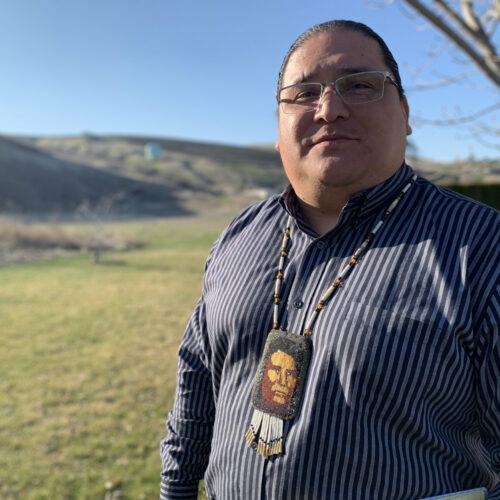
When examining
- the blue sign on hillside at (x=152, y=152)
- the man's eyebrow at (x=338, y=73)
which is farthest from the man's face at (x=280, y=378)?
the blue sign on hillside at (x=152, y=152)

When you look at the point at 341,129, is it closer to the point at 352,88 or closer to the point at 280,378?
the point at 352,88

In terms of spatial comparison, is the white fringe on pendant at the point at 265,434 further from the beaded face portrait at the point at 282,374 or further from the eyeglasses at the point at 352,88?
the eyeglasses at the point at 352,88

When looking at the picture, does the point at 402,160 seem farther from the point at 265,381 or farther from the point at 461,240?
the point at 265,381

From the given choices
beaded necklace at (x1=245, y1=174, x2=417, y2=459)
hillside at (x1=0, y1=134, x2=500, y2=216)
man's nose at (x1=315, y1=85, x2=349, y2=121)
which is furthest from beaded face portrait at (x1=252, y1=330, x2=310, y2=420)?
hillside at (x1=0, y1=134, x2=500, y2=216)

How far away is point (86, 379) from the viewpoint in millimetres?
6273

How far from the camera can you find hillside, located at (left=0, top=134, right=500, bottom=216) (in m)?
45.9

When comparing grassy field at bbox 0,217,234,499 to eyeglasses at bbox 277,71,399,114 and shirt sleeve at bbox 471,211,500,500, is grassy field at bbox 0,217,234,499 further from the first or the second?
eyeglasses at bbox 277,71,399,114

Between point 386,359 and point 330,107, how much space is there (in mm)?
714

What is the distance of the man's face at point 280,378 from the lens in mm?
1311

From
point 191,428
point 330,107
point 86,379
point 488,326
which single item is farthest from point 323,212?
point 86,379

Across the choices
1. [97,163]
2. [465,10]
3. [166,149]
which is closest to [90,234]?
[465,10]

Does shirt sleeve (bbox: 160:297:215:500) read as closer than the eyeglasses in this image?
No

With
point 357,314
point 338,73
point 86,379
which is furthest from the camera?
point 86,379

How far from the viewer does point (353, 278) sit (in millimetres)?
1322
